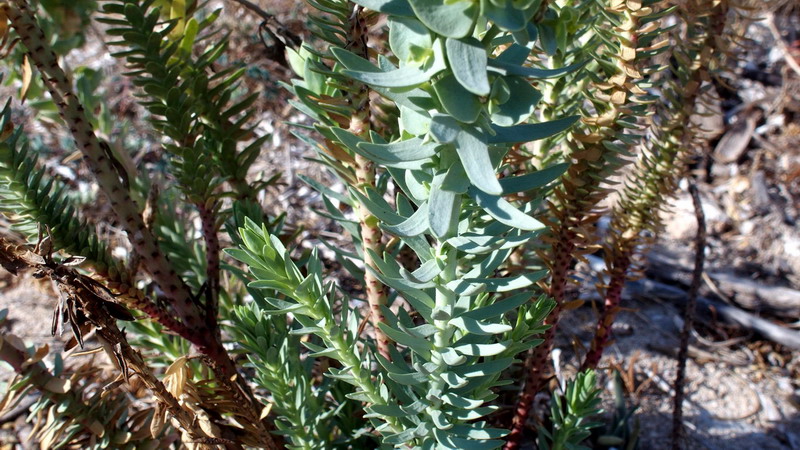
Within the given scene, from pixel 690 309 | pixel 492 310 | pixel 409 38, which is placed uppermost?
pixel 409 38

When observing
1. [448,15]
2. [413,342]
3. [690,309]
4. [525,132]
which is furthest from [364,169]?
[690,309]

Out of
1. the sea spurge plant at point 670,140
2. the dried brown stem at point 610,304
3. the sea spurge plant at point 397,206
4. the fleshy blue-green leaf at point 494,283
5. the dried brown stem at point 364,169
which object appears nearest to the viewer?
the sea spurge plant at point 397,206

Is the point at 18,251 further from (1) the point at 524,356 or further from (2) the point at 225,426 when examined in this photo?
(1) the point at 524,356

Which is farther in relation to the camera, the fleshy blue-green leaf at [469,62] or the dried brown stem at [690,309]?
the dried brown stem at [690,309]

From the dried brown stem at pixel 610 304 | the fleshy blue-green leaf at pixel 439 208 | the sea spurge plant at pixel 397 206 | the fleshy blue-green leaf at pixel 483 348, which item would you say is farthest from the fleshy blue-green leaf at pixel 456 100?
the dried brown stem at pixel 610 304

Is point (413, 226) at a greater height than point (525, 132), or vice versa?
point (525, 132)

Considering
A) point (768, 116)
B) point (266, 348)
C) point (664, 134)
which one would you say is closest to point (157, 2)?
point (266, 348)

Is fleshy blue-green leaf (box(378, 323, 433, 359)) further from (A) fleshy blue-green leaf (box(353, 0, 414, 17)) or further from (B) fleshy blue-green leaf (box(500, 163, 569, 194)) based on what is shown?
(A) fleshy blue-green leaf (box(353, 0, 414, 17))

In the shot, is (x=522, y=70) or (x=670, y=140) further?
(x=670, y=140)

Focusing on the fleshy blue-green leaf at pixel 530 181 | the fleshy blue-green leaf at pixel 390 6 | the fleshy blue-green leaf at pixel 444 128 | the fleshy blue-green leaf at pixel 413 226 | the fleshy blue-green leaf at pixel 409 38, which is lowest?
the fleshy blue-green leaf at pixel 413 226

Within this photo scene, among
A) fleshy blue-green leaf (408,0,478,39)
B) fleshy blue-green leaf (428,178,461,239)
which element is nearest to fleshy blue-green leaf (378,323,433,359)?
fleshy blue-green leaf (428,178,461,239)

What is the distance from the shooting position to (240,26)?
373 centimetres

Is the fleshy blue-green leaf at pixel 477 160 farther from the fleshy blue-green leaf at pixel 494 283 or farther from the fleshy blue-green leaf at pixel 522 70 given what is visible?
the fleshy blue-green leaf at pixel 494 283

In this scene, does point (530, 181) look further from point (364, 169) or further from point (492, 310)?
point (364, 169)
